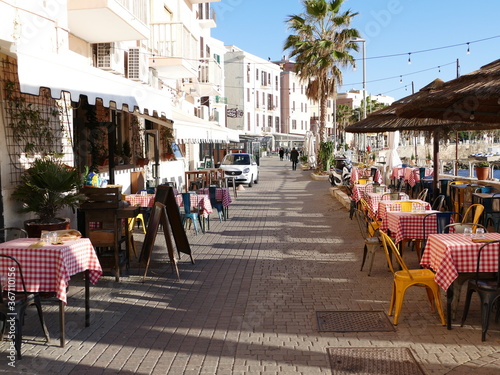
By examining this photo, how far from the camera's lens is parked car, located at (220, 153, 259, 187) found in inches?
1061

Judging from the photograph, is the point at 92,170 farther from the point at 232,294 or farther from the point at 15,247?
the point at 15,247

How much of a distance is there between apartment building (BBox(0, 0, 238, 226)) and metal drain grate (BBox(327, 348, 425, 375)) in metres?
4.25

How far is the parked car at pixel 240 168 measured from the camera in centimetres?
2694

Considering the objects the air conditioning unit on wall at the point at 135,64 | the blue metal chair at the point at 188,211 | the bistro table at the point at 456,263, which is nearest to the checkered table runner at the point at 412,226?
the bistro table at the point at 456,263

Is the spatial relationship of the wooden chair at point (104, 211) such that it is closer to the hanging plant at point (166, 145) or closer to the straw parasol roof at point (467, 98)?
the straw parasol roof at point (467, 98)

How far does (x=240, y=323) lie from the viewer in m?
6.19

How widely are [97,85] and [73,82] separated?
70cm

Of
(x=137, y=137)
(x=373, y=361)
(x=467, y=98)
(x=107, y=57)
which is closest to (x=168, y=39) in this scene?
(x=137, y=137)

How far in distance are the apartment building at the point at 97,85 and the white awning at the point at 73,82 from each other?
0.05 ft

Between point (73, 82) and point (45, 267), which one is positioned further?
point (73, 82)

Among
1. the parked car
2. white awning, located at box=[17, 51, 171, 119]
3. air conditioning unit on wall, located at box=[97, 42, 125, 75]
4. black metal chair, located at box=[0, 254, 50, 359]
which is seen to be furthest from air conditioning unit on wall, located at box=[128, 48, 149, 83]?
black metal chair, located at box=[0, 254, 50, 359]

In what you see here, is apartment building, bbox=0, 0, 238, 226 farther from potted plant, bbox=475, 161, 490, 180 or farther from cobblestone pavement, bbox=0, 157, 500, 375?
potted plant, bbox=475, 161, 490, 180

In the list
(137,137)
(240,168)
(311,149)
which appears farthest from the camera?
(311,149)

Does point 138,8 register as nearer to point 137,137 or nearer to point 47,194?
point 137,137
